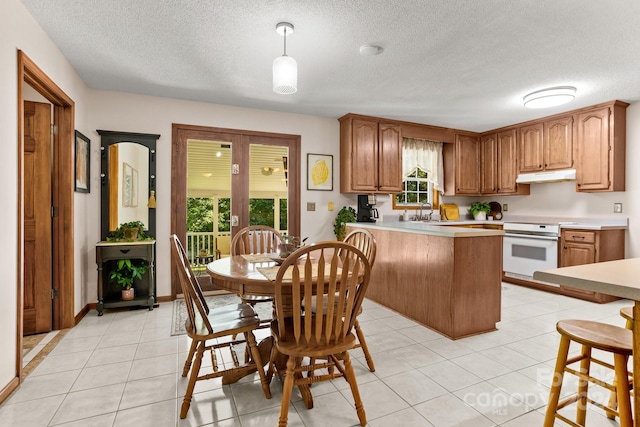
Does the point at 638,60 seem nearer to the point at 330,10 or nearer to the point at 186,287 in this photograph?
the point at 330,10

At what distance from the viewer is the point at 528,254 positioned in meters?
4.52

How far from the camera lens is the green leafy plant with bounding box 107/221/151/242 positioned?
3473mm

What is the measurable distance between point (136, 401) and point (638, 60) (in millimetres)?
4566

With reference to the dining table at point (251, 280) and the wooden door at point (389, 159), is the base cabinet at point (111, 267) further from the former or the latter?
the wooden door at point (389, 159)

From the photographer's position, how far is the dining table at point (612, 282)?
1.09m

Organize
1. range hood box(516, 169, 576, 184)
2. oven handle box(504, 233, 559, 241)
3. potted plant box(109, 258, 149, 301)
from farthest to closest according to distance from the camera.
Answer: range hood box(516, 169, 576, 184)
oven handle box(504, 233, 559, 241)
potted plant box(109, 258, 149, 301)

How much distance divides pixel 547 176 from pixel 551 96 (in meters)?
1.49

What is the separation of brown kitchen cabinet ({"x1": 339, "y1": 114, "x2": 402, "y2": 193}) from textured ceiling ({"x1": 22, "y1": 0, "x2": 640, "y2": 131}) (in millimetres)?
576

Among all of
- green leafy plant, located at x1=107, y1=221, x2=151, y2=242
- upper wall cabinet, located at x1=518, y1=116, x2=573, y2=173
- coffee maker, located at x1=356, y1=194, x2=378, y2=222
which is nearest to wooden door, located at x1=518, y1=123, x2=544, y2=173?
upper wall cabinet, located at x1=518, y1=116, x2=573, y2=173

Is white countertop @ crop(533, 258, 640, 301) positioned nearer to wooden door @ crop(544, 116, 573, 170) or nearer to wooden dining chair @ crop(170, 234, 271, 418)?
wooden dining chair @ crop(170, 234, 271, 418)

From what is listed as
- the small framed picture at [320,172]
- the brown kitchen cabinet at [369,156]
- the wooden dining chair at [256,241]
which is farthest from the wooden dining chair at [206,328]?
the brown kitchen cabinet at [369,156]

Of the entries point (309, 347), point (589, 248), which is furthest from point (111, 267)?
point (589, 248)

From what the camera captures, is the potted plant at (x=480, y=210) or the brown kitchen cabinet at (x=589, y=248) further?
the potted plant at (x=480, y=210)

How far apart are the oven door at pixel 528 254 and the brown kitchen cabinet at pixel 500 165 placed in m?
0.87
